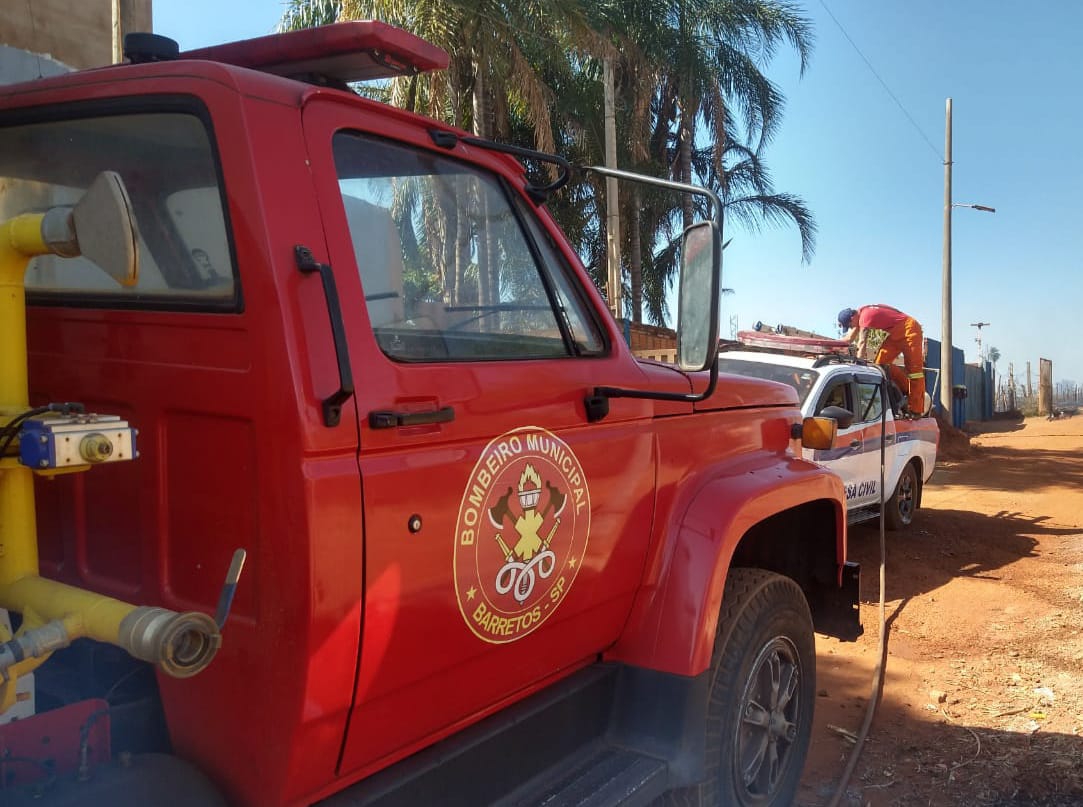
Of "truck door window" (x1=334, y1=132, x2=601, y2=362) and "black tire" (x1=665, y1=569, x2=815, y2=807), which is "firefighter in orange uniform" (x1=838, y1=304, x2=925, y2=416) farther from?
"truck door window" (x1=334, y1=132, x2=601, y2=362)

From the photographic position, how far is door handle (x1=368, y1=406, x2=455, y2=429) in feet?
5.55

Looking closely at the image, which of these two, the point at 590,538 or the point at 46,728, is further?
the point at 590,538

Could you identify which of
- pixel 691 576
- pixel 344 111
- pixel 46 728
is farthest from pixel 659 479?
pixel 46 728

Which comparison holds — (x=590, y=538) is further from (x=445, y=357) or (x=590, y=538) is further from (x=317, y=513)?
(x=317, y=513)

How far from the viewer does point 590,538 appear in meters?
2.29

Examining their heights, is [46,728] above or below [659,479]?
below

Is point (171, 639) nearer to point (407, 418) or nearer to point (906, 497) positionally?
point (407, 418)

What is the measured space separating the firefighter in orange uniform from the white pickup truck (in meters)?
0.72

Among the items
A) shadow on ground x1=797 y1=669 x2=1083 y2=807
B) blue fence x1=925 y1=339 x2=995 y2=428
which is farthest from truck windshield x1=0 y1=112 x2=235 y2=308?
blue fence x1=925 y1=339 x2=995 y2=428

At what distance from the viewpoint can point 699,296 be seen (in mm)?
2227

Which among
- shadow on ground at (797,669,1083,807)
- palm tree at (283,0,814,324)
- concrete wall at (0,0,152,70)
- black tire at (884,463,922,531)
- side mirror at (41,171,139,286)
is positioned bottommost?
shadow on ground at (797,669,1083,807)

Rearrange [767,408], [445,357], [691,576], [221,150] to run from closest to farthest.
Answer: [221,150], [445,357], [691,576], [767,408]

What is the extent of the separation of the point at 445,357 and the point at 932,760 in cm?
347

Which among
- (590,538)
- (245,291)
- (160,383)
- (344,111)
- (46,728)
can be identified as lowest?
(46,728)
